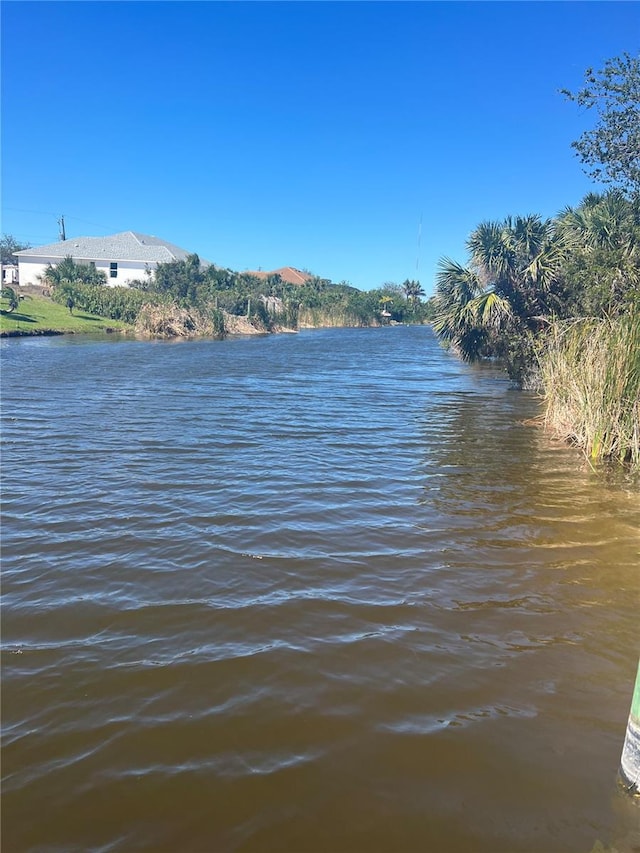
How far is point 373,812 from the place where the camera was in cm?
281

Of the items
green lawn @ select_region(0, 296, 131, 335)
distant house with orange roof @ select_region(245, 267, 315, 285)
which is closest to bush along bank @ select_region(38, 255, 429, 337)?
green lawn @ select_region(0, 296, 131, 335)

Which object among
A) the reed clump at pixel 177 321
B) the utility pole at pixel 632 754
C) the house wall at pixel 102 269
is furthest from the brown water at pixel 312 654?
the house wall at pixel 102 269

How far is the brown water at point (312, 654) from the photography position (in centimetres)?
281

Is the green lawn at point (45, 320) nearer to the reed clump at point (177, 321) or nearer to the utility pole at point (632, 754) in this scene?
the reed clump at point (177, 321)

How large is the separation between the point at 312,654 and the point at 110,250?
3022 inches

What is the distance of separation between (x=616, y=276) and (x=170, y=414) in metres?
10.9

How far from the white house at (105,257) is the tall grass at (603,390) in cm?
6430

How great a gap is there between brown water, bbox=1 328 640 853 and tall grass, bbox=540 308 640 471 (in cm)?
99

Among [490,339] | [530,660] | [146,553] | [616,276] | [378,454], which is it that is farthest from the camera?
[490,339]

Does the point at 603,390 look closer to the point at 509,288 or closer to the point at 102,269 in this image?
the point at 509,288

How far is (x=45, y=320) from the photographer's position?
45781 millimetres

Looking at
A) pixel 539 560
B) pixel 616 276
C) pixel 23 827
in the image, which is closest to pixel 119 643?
pixel 23 827

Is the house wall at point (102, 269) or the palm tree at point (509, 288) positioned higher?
the house wall at point (102, 269)

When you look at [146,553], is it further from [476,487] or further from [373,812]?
[476,487]
